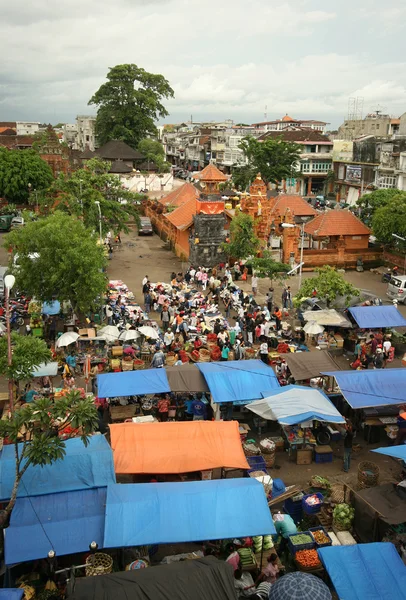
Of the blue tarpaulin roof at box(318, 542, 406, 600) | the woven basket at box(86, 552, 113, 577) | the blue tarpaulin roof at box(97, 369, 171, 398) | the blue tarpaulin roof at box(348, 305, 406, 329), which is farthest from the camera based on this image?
the blue tarpaulin roof at box(348, 305, 406, 329)

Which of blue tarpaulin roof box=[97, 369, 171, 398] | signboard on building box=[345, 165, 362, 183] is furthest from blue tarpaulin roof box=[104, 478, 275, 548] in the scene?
signboard on building box=[345, 165, 362, 183]

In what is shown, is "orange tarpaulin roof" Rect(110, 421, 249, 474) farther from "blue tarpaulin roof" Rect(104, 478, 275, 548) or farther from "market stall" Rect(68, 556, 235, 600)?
"market stall" Rect(68, 556, 235, 600)

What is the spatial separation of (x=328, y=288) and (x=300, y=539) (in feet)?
42.0

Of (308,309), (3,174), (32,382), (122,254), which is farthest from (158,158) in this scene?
(32,382)

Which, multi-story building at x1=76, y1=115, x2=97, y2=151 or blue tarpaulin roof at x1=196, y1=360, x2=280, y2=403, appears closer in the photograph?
blue tarpaulin roof at x1=196, y1=360, x2=280, y2=403

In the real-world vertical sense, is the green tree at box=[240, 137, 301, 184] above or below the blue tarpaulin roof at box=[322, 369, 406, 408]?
above

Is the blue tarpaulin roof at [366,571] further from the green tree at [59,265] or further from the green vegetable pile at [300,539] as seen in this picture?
the green tree at [59,265]

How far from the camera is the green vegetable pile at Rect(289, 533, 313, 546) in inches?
400

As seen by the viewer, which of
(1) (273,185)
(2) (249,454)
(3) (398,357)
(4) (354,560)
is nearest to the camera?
(4) (354,560)

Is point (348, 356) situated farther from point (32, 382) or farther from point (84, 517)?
point (84, 517)

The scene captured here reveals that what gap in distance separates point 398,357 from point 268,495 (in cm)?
1083

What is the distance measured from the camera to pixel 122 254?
3719 cm

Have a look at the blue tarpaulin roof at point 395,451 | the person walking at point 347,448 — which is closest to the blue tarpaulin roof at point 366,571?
the blue tarpaulin roof at point 395,451

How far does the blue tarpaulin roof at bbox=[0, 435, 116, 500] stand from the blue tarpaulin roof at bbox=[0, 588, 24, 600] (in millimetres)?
1989
